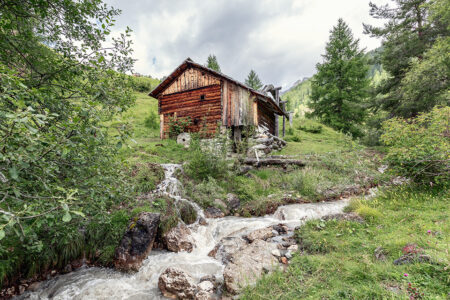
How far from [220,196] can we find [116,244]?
13.9ft

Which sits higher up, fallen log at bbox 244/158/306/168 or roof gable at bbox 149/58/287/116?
roof gable at bbox 149/58/287/116

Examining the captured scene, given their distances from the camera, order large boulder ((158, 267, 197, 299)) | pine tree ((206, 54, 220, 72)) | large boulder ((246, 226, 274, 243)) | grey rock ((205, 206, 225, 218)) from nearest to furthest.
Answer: large boulder ((158, 267, 197, 299))
large boulder ((246, 226, 274, 243))
grey rock ((205, 206, 225, 218))
pine tree ((206, 54, 220, 72))

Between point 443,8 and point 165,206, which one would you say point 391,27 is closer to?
point 443,8

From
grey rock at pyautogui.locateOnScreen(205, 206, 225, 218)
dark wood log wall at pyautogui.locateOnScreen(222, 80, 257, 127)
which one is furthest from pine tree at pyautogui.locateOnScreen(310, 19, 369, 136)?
grey rock at pyautogui.locateOnScreen(205, 206, 225, 218)

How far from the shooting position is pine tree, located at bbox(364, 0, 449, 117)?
13.5 metres

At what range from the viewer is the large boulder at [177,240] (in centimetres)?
555

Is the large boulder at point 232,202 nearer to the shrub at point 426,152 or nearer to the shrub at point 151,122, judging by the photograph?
the shrub at point 426,152

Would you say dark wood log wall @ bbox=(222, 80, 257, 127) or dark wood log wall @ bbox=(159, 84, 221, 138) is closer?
dark wood log wall @ bbox=(222, 80, 257, 127)

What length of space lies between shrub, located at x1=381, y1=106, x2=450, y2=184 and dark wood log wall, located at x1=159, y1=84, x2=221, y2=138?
9.64 m

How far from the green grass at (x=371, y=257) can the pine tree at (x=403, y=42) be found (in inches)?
469

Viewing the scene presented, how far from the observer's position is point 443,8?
10.0 metres

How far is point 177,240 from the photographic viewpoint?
5.65 metres

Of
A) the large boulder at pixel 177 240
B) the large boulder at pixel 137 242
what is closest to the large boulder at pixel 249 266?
the large boulder at pixel 177 240

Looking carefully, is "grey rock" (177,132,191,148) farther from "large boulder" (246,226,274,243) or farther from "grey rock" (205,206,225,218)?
"large boulder" (246,226,274,243)
